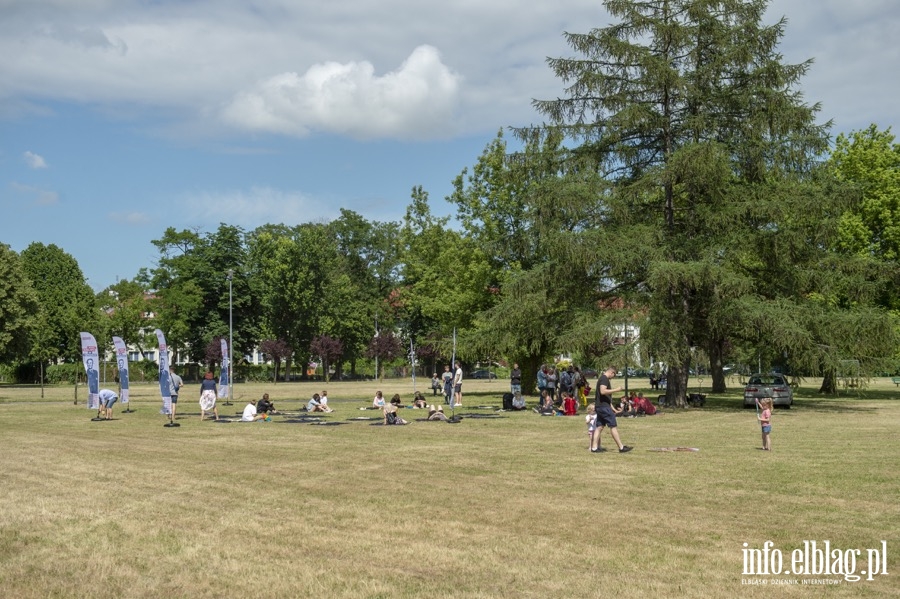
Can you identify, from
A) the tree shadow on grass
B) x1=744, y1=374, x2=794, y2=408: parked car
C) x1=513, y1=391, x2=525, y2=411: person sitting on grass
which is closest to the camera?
x1=513, y1=391, x2=525, y2=411: person sitting on grass

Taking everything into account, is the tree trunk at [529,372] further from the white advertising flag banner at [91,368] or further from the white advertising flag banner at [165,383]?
the white advertising flag banner at [91,368]

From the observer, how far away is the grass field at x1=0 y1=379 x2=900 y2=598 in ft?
26.2

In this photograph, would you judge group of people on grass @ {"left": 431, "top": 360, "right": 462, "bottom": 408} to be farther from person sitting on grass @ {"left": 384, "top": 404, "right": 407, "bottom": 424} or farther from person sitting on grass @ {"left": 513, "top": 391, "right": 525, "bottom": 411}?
person sitting on grass @ {"left": 384, "top": 404, "right": 407, "bottom": 424}

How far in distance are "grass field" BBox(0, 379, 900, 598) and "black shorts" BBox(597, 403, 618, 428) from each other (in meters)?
0.79

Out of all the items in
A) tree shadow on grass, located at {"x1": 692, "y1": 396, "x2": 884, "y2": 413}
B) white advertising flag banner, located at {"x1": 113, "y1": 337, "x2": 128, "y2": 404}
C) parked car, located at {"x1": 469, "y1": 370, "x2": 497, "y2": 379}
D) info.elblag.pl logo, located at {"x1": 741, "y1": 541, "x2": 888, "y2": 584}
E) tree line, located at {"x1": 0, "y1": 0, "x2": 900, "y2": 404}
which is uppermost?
tree line, located at {"x1": 0, "y1": 0, "x2": 900, "y2": 404}

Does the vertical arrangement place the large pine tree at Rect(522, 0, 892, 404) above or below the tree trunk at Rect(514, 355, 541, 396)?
above

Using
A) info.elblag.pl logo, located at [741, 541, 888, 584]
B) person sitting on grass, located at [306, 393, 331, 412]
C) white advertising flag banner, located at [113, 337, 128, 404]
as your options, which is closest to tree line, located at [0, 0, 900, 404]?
person sitting on grass, located at [306, 393, 331, 412]

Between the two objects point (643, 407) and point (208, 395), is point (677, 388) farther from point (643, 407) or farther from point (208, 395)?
point (208, 395)

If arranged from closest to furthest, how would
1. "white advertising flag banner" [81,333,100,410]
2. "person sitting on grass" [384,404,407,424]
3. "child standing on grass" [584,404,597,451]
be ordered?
"child standing on grass" [584,404,597,451]
"person sitting on grass" [384,404,407,424]
"white advertising flag banner" [81,333,100,410]

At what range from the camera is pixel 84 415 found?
31969 millimetres

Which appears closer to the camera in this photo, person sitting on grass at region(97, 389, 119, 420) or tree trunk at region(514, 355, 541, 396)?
person sitting on grass at region(97, 389, 119, 420)

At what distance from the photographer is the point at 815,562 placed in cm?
862

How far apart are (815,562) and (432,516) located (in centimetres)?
443

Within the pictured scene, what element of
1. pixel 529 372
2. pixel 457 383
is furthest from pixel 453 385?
pixel 529 372
